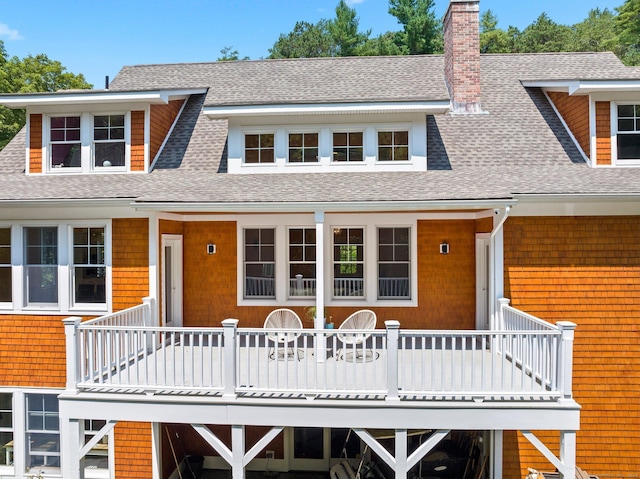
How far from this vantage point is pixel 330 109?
31.3 feet

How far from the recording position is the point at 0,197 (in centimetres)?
866

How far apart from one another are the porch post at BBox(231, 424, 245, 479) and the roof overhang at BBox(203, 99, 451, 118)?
19.8 ft

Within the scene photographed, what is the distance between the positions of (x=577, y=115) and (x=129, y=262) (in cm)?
959

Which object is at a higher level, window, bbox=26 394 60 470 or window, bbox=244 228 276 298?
window, bbox=244 228 276 298

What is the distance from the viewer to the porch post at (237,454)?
6.70m

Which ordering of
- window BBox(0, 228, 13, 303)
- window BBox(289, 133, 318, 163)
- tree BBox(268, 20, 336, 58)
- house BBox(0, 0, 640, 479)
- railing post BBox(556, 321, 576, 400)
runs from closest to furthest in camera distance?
1. railing post BBox(556, 321, 576, 400)
2. house BBox(0, 0, 640, 479)
3. window BBox(0, 228, 13, 303)
4. window BBox(289, 133, 318, 163)
5. tree BBox(268, 20, 336, 58)

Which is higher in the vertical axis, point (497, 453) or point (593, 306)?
point (593, 306)

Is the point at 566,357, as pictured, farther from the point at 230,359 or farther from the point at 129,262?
the point at 129,262

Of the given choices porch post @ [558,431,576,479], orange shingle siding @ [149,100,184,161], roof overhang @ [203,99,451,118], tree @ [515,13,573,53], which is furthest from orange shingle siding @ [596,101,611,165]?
tree @ [515,13,573,53]

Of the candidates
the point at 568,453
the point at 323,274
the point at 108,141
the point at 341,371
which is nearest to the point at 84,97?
the point at 108,141

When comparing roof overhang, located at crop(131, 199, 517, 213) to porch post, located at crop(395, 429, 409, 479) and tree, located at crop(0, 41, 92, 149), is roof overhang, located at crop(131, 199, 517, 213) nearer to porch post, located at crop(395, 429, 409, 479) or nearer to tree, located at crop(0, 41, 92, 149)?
porch post, located at crop(395, 429, 409, 479)

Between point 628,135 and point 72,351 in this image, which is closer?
point 72,351

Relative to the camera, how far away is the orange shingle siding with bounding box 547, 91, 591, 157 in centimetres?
966

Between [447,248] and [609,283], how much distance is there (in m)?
2.89
